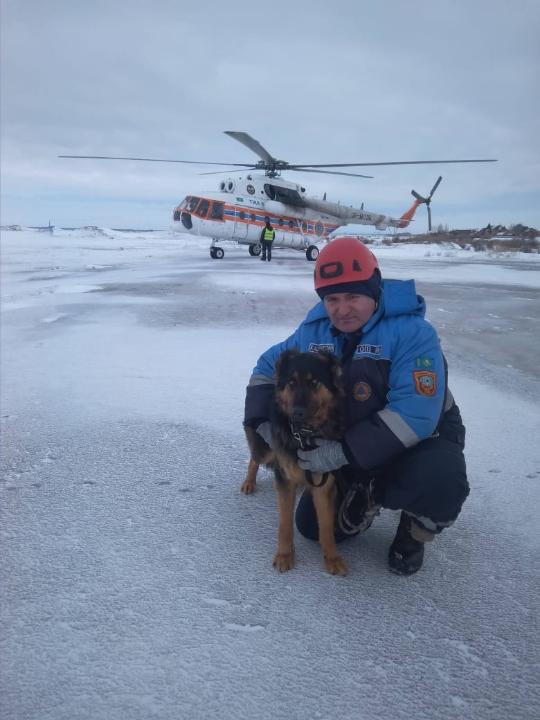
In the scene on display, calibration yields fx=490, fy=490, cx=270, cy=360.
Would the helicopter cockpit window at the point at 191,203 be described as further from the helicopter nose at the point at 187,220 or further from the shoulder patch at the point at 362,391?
the shoulder patch at the point at 362,391

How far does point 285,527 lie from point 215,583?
0.39m

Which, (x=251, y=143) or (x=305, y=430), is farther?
(x=251, y=143)

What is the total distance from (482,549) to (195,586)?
131 centimetres

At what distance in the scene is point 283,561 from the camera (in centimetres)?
217

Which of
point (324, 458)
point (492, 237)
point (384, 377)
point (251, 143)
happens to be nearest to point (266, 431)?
point (324, 458)

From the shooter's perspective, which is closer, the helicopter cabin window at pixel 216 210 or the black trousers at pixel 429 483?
the black trousers at pixel 429 483

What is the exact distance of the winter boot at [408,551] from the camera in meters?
2.10

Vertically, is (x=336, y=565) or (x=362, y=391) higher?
(x=362, y=391)

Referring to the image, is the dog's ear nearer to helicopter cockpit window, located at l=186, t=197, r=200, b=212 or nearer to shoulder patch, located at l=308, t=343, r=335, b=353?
shoulder patch, located at l=308, t=343, r=335, b=353

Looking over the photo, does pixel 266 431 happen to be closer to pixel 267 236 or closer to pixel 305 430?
pixel 305 430

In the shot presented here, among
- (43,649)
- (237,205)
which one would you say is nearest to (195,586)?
(43,649)

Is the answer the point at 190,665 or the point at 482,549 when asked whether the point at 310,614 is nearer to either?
the point at 190,665

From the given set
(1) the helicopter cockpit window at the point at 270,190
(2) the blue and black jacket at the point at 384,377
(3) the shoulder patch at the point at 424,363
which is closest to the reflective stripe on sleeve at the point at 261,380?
(2) the blue and black jacket at the point at 384,377

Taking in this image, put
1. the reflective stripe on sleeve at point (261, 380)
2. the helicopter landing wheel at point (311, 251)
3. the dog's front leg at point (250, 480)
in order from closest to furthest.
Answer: the reflective stripe on sleeve at point (261, 380) → the dog's front leg at point (250, 480) → the helicopter landing wheel at point (311, 251)
